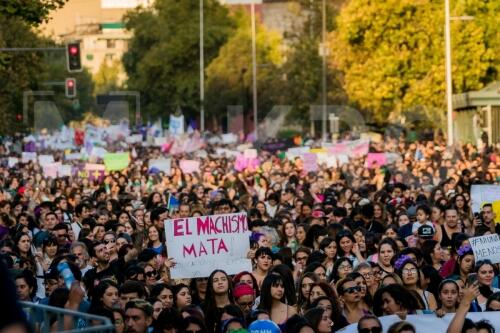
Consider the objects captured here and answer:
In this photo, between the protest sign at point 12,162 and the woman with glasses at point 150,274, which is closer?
the woman with glasses at point 150,274

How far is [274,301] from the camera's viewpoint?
41.5 feet

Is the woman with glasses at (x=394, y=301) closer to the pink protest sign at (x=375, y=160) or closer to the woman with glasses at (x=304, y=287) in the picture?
the woman with glasses at (x=304, y=287)

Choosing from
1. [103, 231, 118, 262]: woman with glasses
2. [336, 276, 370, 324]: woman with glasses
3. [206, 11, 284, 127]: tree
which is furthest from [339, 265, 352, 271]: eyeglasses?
[206, 11, 284, 127]: tree

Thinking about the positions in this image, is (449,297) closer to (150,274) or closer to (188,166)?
(150,274)

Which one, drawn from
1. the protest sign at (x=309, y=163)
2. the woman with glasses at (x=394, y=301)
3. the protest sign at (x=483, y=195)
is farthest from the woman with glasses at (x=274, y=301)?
the protest sign at (x=309, y=163)

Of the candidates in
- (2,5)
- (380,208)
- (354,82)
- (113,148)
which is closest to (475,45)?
(354,82)

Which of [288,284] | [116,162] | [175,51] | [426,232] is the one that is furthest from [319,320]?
[175,51]

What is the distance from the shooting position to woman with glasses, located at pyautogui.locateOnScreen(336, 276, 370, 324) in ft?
41.1

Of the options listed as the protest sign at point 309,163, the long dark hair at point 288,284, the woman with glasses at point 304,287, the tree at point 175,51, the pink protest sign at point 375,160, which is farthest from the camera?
the tree at point 175,51

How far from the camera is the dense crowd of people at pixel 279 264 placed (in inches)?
448

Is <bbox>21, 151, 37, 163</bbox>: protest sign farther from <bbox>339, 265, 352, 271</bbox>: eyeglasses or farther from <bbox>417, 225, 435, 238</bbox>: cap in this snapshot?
<bbox>339, 265, 352, 271</bbox>: eyeglasses

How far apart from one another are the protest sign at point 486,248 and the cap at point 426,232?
3049 mm

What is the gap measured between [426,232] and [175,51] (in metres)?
95.6

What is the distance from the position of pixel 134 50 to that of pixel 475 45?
211 ft
